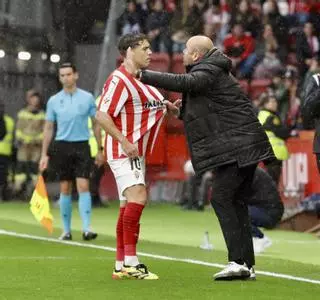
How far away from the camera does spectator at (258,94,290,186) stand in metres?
21.6

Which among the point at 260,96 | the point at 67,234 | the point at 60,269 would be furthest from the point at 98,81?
the point at 60,269

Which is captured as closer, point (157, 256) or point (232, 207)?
point (232, 207)

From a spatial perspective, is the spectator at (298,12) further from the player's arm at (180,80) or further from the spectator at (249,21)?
the player's arm at (180,80)

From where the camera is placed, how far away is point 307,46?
86.9 feet

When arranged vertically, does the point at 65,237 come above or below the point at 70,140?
below

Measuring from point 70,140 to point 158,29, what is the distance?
38.9 ft

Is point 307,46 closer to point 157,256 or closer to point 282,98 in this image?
point 282,98

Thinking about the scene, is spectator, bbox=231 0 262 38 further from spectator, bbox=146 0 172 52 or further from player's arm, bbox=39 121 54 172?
player's arm, bbox=39 121 54 172

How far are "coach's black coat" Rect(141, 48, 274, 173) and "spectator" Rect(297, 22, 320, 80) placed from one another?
14708 mm

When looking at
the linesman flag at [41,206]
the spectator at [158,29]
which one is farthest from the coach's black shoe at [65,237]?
the spectator at [158,29]

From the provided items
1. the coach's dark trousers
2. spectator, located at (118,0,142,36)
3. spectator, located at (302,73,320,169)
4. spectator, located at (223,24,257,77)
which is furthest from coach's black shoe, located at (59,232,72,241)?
spectator, located at (118,0,142,36)

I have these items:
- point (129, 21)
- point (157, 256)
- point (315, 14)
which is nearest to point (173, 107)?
point (157, 256)

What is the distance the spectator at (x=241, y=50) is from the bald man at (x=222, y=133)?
604 inches

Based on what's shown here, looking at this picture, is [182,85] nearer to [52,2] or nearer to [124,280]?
[124,280]
